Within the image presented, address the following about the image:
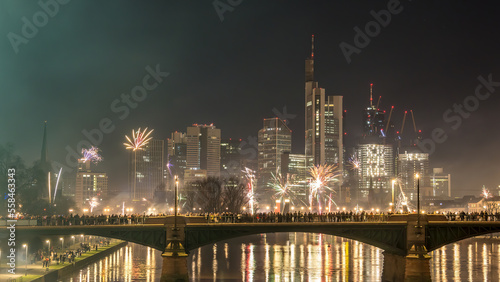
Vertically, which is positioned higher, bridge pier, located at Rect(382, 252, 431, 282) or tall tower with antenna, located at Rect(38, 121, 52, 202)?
tall tower with antenna, located at Rect(38, 121, 52, 202)

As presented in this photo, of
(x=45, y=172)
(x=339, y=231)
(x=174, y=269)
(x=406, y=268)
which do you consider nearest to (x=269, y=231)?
(x=339, y=231)

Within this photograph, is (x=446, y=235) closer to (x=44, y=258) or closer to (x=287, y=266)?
(x=287, y=266)

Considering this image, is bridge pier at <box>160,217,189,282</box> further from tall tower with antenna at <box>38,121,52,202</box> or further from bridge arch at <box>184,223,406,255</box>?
tall tower with antenna at <box>38,121,52,202</box>

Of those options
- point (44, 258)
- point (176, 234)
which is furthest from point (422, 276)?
point (44, 258)

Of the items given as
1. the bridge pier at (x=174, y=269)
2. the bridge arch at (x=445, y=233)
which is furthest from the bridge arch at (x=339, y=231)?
the bridge pier at (x=174, y=269)

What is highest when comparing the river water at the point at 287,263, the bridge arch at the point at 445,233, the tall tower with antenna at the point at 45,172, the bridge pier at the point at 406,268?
the tall tower with antenna at the point at 45,172

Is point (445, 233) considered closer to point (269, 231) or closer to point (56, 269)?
point (269, 231)

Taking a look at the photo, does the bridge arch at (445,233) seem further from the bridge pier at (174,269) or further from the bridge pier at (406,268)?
the bridge pier at (174,269)

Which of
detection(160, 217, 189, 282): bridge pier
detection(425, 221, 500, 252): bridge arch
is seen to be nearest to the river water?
detection(425, 221, 500, 252): bridge arch
